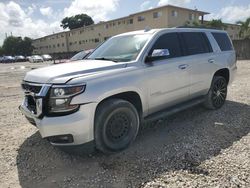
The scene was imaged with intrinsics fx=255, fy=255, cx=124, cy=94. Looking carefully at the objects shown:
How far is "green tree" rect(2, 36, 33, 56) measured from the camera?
76125 millimetres

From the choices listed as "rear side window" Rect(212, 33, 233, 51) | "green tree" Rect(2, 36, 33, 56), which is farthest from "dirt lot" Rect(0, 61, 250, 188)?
"green tree" Rect(2, 36, 33, 56)

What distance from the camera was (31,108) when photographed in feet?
12.6

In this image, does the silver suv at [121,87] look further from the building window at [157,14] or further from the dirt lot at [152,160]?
the building window at [157,14]

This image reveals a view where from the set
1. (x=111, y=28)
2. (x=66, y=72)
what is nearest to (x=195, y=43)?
(x=66, y=72)

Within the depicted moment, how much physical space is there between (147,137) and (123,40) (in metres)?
1.94

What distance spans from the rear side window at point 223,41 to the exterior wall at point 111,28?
A: 30.4m

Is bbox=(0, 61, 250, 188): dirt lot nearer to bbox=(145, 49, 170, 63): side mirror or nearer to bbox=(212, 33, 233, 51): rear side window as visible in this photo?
bbox=(145, 49, 170, 63): side mirror

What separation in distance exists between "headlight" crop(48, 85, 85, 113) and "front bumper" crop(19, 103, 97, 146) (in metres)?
0.09

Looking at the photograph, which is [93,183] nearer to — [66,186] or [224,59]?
[66,186]

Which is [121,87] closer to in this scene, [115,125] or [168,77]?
[115,125]

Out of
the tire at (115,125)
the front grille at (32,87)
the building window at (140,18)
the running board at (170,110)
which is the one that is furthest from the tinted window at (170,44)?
the building window at (140,18)

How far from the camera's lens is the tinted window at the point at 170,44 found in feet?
15.2

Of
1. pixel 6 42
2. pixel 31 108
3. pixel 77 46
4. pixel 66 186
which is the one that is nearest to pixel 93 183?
pixel 66 186

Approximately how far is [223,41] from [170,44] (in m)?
2.16
